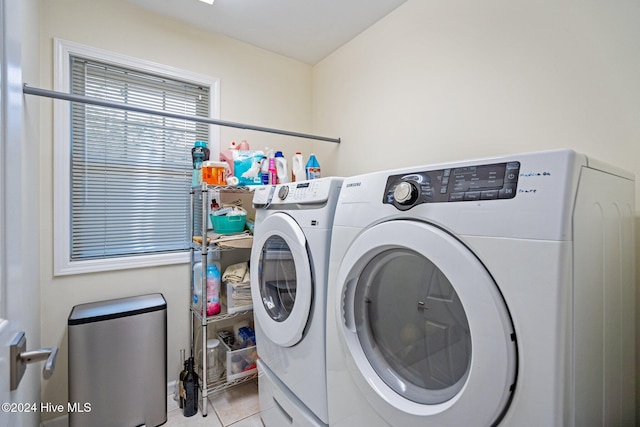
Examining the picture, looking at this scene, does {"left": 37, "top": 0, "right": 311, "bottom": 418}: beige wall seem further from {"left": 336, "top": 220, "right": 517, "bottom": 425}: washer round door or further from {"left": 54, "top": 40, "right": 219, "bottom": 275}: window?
{"left": 336, "top": 220, "right": 517, "bottom": 425}: washer round door

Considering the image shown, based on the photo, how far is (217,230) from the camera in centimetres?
181

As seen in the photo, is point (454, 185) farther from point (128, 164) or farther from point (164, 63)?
point (164, 63)

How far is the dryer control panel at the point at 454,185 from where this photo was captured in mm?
637

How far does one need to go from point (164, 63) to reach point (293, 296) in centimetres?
175

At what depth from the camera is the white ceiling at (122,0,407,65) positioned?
178 cm

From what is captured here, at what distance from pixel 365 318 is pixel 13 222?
959mm

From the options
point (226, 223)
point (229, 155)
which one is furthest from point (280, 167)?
point (226, 223)

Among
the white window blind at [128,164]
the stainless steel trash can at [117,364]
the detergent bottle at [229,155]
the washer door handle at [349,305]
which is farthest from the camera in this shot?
the detergent bottle at [229,155]

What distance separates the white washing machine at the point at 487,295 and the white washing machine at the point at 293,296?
0.39 ft

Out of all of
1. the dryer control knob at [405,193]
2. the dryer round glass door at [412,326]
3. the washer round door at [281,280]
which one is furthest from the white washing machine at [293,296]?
the dryer control knob at [405,193]

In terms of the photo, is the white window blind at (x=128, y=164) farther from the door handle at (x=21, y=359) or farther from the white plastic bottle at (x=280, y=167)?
the door handle at (x=21, y=359)

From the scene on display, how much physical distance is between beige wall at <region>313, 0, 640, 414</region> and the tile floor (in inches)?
68.1

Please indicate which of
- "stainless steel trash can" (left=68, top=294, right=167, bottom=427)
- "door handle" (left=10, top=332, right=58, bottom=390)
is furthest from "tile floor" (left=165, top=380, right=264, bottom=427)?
"door handle" (left=10, top=332, right=58, bottom=390)

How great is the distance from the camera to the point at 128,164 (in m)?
1.77
